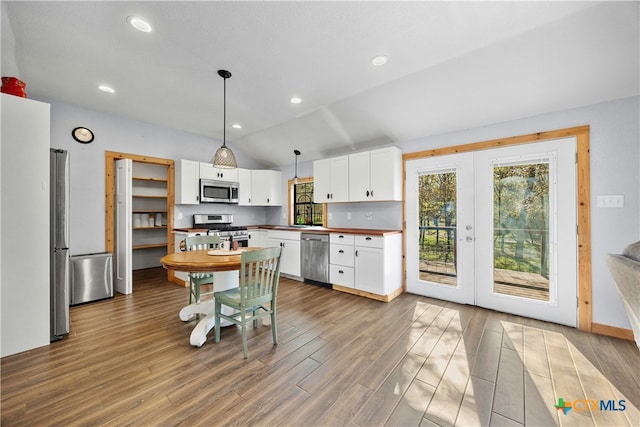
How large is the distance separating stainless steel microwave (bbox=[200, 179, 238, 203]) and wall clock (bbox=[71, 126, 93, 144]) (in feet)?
5.35

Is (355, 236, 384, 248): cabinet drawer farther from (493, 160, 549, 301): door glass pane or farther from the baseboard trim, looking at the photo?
the baseboard trim

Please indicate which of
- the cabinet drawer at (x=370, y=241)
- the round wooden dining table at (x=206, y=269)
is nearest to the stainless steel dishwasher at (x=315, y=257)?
the cabinet drawer at (x=370, y=241)

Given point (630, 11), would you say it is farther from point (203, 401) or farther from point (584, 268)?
point (203, 401)

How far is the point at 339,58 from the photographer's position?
8.21 feet

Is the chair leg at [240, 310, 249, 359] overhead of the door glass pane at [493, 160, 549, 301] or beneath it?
beneath

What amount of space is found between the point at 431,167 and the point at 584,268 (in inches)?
77.7

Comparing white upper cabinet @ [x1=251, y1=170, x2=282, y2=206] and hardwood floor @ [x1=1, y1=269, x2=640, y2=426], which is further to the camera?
white upper cabinet @ [x1=251, y1=170, x2=282, y2=206]

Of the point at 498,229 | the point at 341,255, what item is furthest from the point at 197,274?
the point at 498,229

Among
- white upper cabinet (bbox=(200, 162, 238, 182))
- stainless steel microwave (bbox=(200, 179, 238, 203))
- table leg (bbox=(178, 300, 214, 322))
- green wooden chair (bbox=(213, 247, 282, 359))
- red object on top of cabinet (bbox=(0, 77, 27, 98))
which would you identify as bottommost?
table leg (bbox=(178, 300, 214, 322))

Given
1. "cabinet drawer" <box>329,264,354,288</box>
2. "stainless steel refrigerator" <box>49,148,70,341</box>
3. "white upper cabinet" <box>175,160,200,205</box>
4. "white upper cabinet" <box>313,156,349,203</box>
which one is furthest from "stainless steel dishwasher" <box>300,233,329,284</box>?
"stainless steel refrigerator" <box>49,148,70,341</box>

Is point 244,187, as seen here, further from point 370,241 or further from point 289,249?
point 370,241

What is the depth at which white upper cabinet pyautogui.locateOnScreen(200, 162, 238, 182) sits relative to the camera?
4863mm

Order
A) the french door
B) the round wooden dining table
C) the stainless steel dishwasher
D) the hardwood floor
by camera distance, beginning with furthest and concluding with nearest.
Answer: the stainless steel dishwasher
the french door
the round wooden dining table
the hardwood floor

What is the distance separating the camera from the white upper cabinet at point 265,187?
565cm
